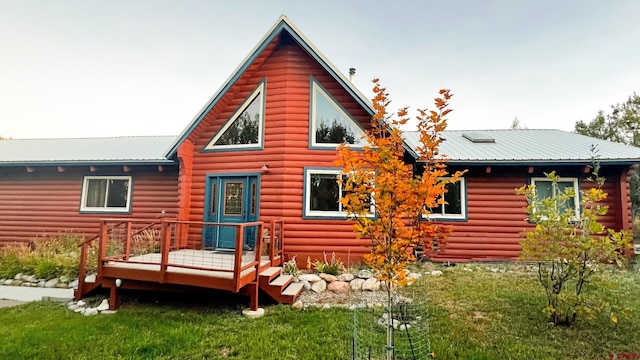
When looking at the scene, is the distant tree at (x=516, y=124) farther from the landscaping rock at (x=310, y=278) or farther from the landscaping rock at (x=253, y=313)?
the landscaping rock at (x=253, y=313)

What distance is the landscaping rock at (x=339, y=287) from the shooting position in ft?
20.2

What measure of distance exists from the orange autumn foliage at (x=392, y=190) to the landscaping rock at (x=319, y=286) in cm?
382

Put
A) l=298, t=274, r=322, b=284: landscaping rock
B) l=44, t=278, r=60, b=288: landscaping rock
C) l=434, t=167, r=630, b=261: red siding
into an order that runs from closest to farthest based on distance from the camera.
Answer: l=298, t=274, r=322, b=284: landscaping rock, l=44, t=278, r=60, b=288: landscaping rock, l=434, t=167, r=630, b=261: red siding

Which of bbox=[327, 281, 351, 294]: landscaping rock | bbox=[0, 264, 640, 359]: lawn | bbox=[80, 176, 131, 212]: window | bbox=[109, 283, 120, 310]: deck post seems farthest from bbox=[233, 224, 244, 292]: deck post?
bbox=[80, 176, 131, 212]: window

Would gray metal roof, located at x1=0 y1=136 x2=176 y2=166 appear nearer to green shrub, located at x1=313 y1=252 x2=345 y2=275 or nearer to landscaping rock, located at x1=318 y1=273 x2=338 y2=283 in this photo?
green shrub, located at x1=313 y1=252 x2=345 y2=275

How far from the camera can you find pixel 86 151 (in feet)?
38.6

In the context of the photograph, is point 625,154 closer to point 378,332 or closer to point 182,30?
point 378,332

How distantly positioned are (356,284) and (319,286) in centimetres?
81

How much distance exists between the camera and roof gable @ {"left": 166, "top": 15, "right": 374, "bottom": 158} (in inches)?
304

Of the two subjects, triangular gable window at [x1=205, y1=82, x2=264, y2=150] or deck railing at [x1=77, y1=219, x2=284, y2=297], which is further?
triangular gable window at [x1=205, y1=82, x2=264, y2=150]

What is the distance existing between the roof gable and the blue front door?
72.8 inches

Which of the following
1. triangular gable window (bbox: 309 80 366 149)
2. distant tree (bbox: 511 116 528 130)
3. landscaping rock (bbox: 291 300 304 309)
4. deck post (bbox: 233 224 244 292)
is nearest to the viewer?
deck post (bbox: 233 224 244 292)

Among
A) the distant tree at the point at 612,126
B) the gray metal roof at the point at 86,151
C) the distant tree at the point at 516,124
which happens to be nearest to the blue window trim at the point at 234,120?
the gray metal roof at the point at 86,151

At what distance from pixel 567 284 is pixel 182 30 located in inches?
605
